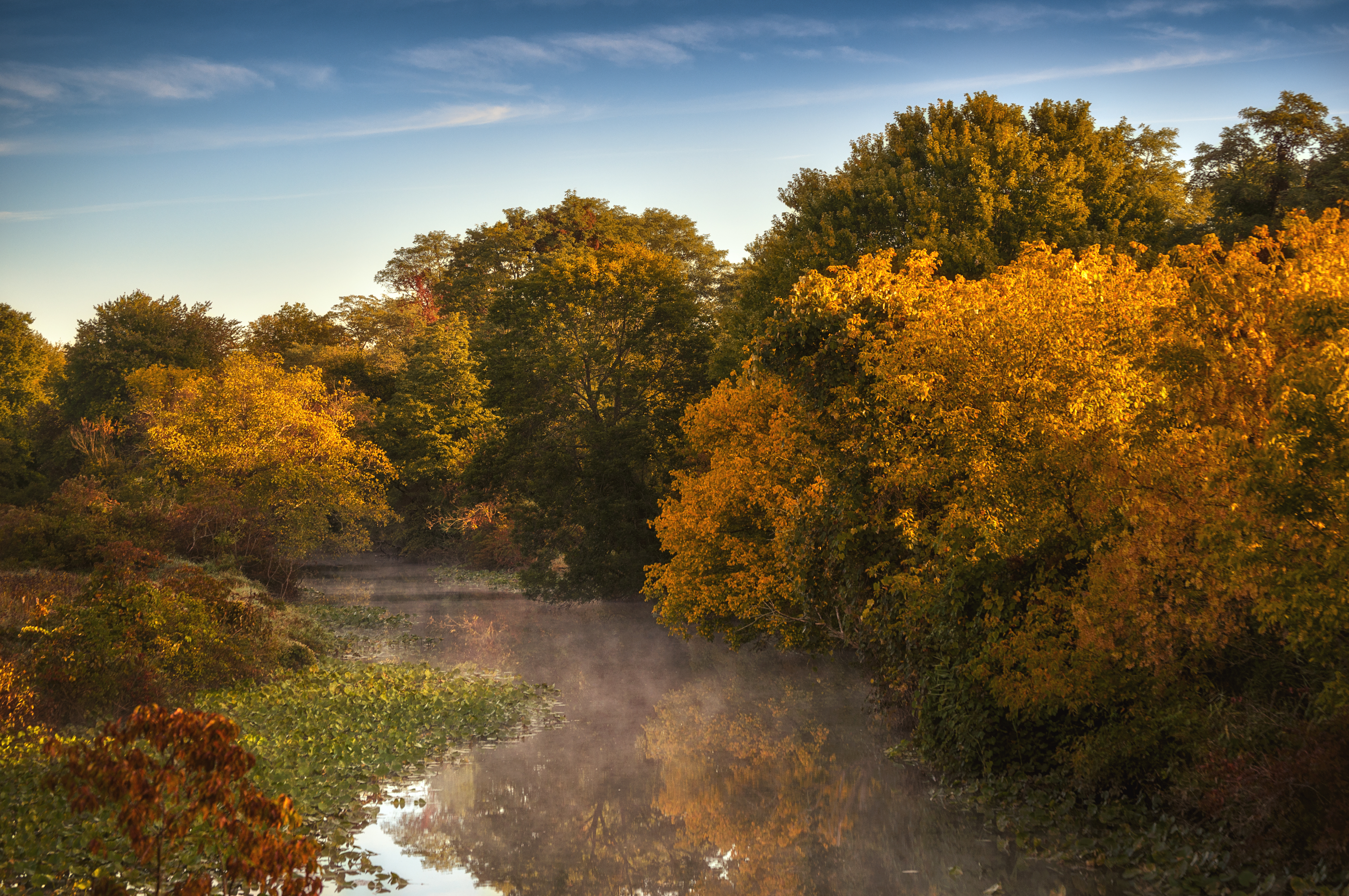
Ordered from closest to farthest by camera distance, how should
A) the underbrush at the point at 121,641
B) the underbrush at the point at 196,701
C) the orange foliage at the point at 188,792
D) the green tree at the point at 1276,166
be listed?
the orange foliage at the point at 188,792, the underbrush at the point at 196,701, the underbrush at the point at 121,641, the green tree at the point at 1276,166

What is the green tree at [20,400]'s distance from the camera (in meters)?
60.7

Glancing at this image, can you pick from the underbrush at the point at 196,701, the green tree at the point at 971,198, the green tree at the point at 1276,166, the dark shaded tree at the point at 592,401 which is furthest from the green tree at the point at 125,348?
the green tree at the point at 1276,166

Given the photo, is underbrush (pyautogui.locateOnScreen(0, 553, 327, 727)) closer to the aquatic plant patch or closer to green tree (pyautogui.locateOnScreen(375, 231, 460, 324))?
the aquatic plant patch

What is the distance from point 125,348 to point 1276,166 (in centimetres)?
6291

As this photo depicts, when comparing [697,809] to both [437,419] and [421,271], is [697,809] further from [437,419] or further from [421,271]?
[421,271]

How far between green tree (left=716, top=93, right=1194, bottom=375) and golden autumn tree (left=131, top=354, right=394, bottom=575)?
719 inches

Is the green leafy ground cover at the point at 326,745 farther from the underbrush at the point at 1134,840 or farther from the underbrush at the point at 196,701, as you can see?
the underbrush at the point at 1134,840

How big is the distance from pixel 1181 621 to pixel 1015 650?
3.03 meters

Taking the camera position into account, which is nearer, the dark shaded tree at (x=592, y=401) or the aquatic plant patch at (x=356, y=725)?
the aquatic plant patch at (x=356, y=725)

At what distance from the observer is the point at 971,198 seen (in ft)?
103

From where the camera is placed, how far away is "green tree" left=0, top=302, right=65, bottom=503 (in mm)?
60719

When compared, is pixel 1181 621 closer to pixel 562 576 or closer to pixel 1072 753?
pixel 1072 753

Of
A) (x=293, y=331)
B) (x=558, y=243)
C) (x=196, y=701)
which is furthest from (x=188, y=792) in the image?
(x=293, y=331)

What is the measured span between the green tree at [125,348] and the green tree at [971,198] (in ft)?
144
